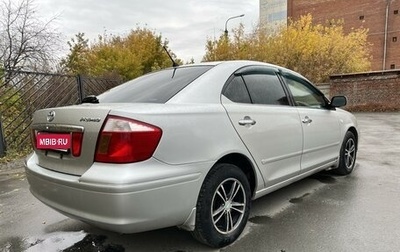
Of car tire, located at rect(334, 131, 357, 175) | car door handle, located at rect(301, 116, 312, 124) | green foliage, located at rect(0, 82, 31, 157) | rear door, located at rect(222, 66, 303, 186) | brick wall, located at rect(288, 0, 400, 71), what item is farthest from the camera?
brick wall, located at rect(288, 0, 400, 71)

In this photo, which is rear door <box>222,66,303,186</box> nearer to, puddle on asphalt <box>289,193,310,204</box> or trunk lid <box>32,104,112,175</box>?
puddle on asphalt <box>289,193,310,204</box>

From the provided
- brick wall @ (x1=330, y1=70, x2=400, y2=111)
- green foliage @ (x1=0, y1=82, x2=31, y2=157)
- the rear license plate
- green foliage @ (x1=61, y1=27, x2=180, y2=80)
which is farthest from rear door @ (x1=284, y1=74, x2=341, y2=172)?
green foliage @ (x1=61, y1=27, x2=180, y2=80)

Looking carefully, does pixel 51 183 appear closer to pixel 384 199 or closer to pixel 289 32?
pixel 384 199

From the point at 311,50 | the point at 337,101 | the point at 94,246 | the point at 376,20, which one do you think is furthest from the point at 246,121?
the point at 376,20

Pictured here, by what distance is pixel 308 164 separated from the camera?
3.60 m

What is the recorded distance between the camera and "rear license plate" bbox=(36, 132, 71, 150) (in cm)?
224

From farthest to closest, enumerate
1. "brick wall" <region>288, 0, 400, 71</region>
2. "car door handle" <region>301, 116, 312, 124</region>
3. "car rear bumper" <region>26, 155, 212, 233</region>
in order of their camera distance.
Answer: "brick wall" <region>288, 0, 400, 71</region>
"car door handle" <region>301, 116, 312, 124</region>
"car rear bumper" <region>26, 155, 212, 233</region>

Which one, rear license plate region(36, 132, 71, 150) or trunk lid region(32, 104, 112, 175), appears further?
rear license plate region(36, 132, 71, 150)

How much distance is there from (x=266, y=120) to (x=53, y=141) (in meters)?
1.83

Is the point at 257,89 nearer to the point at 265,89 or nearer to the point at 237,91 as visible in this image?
the point at 265,89

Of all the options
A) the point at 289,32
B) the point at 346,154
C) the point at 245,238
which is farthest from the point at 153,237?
the point at 289,32

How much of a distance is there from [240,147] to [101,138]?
1.14 m

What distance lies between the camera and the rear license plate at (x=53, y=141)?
2244 millimetres

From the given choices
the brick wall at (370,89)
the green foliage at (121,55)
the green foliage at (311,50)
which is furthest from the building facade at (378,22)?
the green foliage at (121,55)
